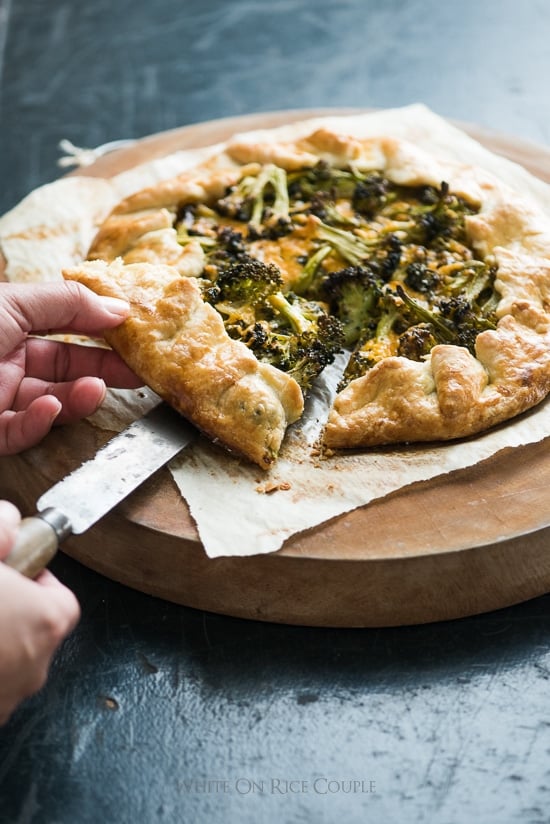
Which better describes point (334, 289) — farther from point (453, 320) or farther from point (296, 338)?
point (453, 320)

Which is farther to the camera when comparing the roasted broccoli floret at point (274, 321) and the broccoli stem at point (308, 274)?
the broccoli stem at point (308, 274)

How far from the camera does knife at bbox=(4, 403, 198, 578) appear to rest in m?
2.95

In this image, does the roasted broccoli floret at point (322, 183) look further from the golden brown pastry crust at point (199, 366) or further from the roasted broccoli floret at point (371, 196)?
the golden brown pastry crust at point (199, 366)

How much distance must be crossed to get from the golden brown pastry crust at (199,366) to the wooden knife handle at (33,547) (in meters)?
0.93

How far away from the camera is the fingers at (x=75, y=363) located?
4.17 metres

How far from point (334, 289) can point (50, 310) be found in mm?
1344

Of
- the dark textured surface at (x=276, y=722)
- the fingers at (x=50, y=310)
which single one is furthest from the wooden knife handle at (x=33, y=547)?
the fingers at (x=50, y=310)

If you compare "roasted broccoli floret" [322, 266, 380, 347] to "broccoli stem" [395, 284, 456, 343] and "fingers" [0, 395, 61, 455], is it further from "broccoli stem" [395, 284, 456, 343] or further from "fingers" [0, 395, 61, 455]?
"fingers" [0, 395, 61, 455]

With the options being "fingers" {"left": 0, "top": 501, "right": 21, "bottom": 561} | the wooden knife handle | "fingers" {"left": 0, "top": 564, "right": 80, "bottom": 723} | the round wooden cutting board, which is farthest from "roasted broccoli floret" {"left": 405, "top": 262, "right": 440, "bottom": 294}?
"fingers" {"left": 0, "top": 564, "right": 80, "bottom": 723}

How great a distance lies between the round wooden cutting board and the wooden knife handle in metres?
0.51

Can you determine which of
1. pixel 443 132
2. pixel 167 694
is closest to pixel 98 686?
pixel 167 694

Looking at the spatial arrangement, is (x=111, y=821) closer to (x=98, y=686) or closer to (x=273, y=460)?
(x=98, y=686)

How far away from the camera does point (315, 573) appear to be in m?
3.41

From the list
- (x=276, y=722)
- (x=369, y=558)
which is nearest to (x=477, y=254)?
(x=369, y=558)
